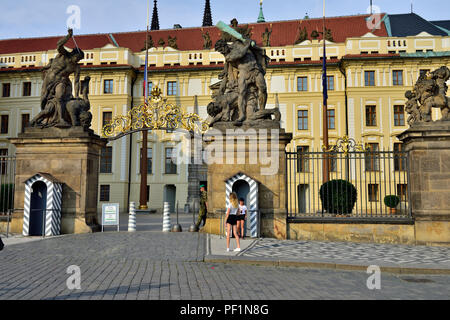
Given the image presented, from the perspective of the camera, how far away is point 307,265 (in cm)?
788

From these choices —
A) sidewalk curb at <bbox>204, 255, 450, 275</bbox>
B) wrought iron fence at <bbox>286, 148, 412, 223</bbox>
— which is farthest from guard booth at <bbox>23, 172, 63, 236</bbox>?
wrought iron fence at <bbox>286, 148, 412, 223</bbox>

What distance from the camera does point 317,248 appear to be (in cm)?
993

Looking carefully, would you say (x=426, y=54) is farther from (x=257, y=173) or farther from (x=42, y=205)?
(x=42, y=205)

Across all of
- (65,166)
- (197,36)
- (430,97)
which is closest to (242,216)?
(65,166)

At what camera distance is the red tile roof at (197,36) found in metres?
41.2

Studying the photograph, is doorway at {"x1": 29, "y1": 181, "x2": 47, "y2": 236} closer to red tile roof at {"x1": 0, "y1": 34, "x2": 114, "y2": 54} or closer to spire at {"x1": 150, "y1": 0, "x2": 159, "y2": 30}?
red tile roof at {"x1": 0, "y1": 34, "x2": 114, "y2": 54}

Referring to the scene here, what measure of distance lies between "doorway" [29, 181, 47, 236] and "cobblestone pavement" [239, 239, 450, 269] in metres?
7.02

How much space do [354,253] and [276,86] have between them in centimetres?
2893

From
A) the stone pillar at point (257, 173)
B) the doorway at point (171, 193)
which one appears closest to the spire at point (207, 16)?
the doorway at point (171, 193)

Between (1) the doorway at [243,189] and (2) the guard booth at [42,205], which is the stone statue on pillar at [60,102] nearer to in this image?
(2) the guard booth at [42,205]

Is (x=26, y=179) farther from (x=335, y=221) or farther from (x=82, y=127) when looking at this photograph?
(x=335, y=221)

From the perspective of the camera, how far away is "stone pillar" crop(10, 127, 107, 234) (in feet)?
42.0
